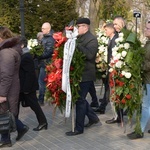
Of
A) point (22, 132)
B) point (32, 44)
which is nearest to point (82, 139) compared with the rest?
point (22, 132)

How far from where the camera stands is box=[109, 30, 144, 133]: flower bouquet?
569 cm

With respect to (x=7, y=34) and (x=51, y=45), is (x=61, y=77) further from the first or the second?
(x=51, y=45)

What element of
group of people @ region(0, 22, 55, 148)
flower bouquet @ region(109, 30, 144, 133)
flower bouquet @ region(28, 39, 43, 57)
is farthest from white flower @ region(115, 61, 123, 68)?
flower bouquet @ region(28, 39, 43, 57)

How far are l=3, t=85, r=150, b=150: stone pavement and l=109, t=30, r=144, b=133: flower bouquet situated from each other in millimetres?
358

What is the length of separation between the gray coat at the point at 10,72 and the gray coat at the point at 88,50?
3.39 ft

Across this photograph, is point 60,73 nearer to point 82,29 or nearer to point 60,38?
point 60,38

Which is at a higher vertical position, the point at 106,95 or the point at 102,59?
the point at 102,59

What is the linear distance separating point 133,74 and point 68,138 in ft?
4.62

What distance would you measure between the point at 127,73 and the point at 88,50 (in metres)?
0.70

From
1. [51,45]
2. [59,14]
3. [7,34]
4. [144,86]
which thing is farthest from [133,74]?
[59,14]

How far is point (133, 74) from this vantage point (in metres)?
5.69

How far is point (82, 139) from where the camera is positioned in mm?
5895

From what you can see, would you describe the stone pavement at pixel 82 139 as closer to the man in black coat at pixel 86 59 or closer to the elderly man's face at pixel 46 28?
the man in black coat at pixel 86 59

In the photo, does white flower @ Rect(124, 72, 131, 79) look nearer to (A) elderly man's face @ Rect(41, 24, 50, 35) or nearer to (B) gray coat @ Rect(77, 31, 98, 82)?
(B) gray coat @ Rect(77, 31, 98, 82)
